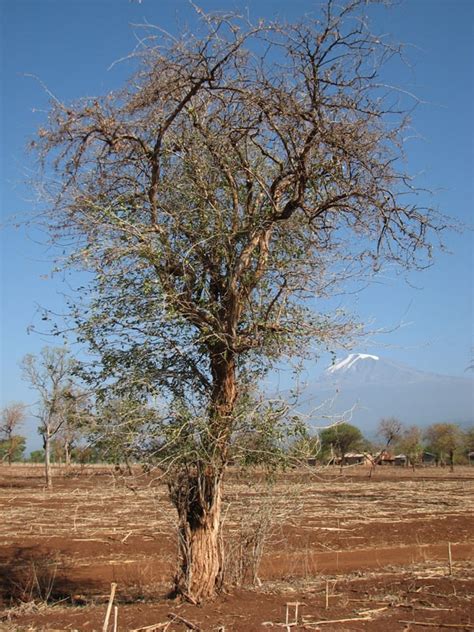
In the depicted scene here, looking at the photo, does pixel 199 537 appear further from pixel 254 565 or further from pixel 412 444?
pixel 412 444

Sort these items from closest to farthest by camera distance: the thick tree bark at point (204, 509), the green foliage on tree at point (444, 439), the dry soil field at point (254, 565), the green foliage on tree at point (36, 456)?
1. the dry soil field at point (254, 565)
2. the thick tree bark at point (204, 509)
3. the green foliage on tree at point (444, 439)
4. the green foliage on tree at point (36, 456)

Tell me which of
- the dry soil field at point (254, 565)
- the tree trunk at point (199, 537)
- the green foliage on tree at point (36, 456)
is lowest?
the green foliage on tree at point (36, 456)

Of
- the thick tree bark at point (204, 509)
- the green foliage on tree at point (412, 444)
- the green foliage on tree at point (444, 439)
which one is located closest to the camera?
the thick tree bark at point (204, 509)

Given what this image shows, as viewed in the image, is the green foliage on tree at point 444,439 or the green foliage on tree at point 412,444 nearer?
the green foliage on tree at point 412,444

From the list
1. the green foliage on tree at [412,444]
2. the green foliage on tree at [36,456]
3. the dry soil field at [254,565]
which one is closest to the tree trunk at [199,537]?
the dry soil field at [254,565]

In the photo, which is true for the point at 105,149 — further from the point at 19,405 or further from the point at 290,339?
the point at 19,405

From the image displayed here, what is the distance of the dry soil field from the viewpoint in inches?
300

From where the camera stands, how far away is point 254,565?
28.8ft

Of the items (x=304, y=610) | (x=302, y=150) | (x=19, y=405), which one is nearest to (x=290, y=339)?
(x=302, y=150)

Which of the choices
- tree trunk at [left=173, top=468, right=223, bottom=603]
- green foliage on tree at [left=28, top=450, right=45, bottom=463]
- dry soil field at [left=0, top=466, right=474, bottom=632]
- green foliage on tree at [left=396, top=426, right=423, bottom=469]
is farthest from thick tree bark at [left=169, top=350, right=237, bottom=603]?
green foliage on tree at [left=28, top=450, right=45, bottom=463]

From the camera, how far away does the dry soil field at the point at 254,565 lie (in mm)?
7629

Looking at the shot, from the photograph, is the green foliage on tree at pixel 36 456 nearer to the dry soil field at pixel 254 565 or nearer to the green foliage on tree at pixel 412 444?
the green foliage on tree at pixel 412 444

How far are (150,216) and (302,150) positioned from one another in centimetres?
210

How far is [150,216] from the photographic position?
335 inches
